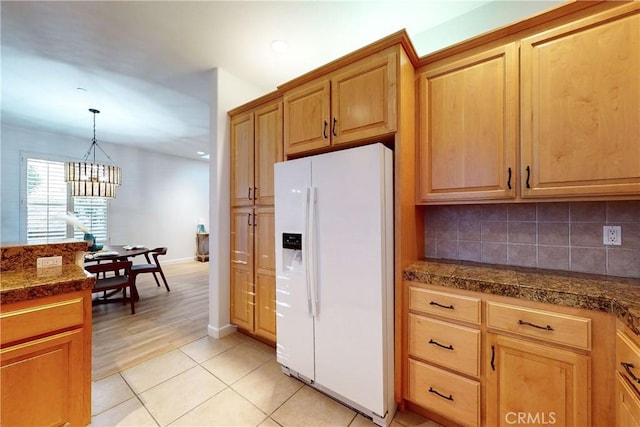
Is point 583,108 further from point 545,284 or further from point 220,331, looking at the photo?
point 220,331

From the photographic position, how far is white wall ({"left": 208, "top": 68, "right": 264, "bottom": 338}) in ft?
8.70

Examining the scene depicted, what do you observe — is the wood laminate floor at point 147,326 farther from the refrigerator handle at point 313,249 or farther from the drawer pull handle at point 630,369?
the drawer pull handle at point 630,369

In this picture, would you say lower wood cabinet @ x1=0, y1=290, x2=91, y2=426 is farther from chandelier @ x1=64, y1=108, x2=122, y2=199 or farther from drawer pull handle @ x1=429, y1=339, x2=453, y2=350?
chandelier @ x1=64, y1=108, x2=122, y2=199

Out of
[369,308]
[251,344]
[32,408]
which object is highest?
[369,308]

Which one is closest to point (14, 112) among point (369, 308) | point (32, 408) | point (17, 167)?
point (17, 167)

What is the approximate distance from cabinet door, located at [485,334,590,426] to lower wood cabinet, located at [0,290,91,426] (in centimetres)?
229

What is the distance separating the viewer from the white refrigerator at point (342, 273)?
Result: 4.84 ft

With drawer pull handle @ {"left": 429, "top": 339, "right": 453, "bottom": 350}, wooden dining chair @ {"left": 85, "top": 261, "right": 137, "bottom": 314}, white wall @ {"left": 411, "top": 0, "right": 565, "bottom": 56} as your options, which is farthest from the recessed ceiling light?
wooden dining chair @ {"left": 85, "top": 261, "right": 137, "bottom": 314}

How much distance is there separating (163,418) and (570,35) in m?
3.30

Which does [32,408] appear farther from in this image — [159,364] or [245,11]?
[245,11]

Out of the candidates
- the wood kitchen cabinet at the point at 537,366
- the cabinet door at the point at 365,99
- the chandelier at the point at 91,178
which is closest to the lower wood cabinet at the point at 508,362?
the wood kitchen cabinet at the point at 537,366

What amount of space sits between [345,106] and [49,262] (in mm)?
2232

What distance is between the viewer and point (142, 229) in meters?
5.84

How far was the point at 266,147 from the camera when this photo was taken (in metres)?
2.41
